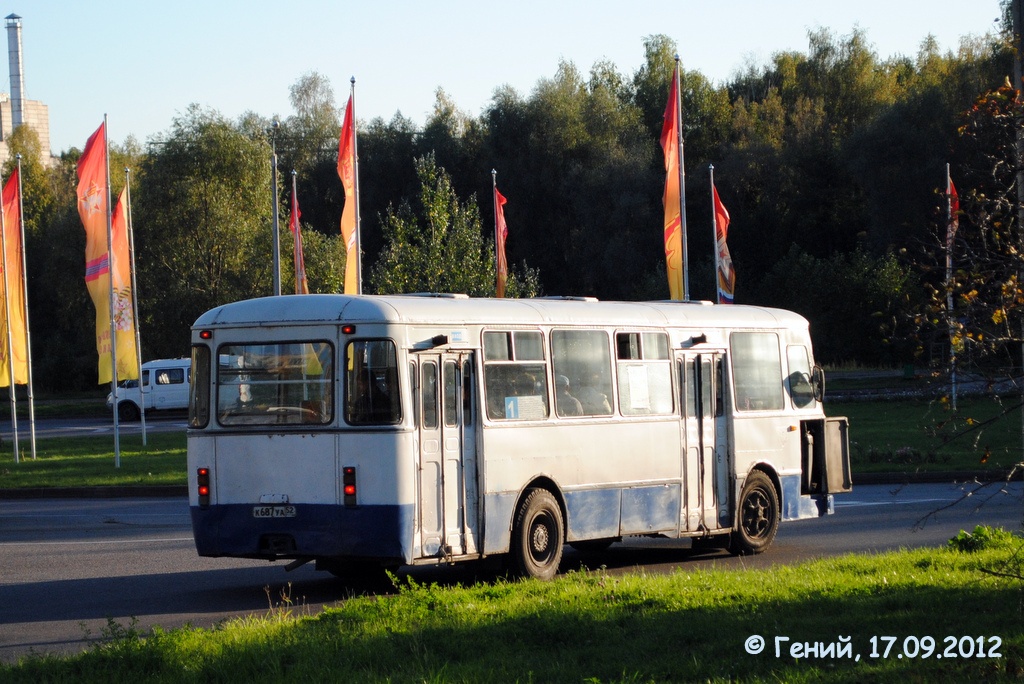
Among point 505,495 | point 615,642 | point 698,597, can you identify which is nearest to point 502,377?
point 505,495

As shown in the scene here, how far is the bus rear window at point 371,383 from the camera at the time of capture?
37.0ft

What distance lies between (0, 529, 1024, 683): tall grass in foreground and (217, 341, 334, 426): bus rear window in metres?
1.90

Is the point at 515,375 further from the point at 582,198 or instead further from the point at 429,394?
the point at 582,198

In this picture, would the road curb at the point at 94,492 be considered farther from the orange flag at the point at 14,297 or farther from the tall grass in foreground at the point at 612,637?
the tall grass in foreground at the point at 612,637

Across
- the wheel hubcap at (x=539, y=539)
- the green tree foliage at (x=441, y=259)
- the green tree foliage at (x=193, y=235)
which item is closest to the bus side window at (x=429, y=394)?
the wheel hubcap at (x=539, y=539)

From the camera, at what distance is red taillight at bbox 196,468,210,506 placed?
38.4 feet

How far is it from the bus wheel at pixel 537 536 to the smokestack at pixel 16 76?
4072 inches

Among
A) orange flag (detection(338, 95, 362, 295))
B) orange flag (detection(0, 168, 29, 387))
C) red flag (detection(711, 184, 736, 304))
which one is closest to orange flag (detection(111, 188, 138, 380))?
orange flag (detection(0, 168, 29, 387))

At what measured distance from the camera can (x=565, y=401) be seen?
13016 millimetres

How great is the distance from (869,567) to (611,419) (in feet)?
10.9

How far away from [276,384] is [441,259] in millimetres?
34639

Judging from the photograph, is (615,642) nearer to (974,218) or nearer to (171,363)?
(974,218)

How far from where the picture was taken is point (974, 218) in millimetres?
8086

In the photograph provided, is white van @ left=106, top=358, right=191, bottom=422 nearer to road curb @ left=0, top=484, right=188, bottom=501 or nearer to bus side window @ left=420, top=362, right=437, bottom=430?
road curb @ left=0, top=484, right=188, bottom=501
